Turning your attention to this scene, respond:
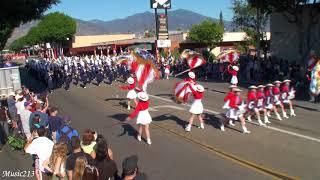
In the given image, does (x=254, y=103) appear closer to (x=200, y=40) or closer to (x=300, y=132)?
(x=300, y=132)

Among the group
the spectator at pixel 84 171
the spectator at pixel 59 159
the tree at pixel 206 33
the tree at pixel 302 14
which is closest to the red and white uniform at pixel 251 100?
the spectator at pixel 59 159

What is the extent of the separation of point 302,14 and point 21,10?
690 inches

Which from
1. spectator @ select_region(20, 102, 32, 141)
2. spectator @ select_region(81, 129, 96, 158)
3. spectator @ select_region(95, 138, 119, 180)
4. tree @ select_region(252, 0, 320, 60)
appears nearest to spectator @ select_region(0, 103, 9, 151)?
spectator @ select_region(20, 102, 32, 141)

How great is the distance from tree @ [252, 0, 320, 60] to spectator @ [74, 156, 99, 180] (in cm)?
2526

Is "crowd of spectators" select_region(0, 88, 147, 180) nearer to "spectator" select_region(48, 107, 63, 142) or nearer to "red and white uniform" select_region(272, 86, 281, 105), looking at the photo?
"spectator" select_region(48, 107, 63, 142)

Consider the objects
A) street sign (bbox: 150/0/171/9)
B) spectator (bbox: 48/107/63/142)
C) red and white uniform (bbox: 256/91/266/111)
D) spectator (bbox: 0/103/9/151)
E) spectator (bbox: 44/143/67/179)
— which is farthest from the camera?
street sign (bbox: 150/0/171/9)

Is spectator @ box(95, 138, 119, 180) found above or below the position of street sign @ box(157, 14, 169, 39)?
Answer: below

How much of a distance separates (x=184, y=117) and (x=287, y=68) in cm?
1148

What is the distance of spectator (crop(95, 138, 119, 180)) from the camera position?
24.7 feet

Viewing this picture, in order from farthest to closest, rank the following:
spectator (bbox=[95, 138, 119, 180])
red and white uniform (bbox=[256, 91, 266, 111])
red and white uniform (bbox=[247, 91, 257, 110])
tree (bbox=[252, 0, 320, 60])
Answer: tree (bbox=[252, 0, 320, 60]) → red and white uniform (bbox=[256, 91, 266, 111]) → red and white uniform (bbox=[247, 91, 257, 110]) → spectator (bbox=[95, 138, 119, 180])

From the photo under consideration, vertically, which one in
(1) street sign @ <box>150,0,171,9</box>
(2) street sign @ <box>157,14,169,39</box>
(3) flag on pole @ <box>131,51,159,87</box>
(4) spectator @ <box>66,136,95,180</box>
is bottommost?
(4) spectator @ <box>66,136,95,180</box>

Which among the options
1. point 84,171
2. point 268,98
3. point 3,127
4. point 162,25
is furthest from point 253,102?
point 162,25

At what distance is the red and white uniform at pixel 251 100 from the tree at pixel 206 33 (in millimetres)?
60496

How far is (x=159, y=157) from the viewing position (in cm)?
1302
